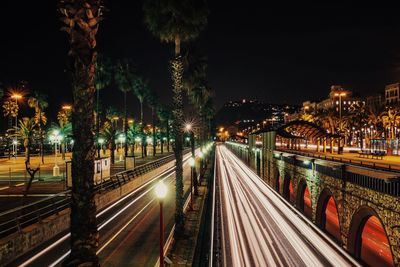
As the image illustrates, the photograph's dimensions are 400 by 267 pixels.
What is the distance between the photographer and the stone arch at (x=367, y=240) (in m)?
16.0

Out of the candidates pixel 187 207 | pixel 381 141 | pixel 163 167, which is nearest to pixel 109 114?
pixel 163 167

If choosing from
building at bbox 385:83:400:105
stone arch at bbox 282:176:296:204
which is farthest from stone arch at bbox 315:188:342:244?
A: building at bbox 385:83:400:105

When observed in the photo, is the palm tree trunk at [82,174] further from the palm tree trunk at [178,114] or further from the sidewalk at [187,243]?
the palm tree trunk at [178,114]

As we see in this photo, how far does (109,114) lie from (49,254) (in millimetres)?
85621

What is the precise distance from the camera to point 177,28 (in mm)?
20000

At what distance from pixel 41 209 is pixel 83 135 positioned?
10484 millimetres

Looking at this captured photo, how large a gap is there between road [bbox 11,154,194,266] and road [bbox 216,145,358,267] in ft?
12.8

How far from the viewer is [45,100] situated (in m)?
86.3

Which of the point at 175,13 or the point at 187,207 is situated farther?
the point at 187,207

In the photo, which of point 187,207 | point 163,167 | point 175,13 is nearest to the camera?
point 175,13

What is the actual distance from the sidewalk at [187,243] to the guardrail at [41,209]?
21.8 feet

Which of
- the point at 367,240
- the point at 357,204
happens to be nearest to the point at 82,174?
the point at 357,204

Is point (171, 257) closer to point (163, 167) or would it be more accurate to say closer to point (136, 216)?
point (136, 216)

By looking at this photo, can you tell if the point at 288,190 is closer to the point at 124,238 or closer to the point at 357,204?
the point at 357,204
